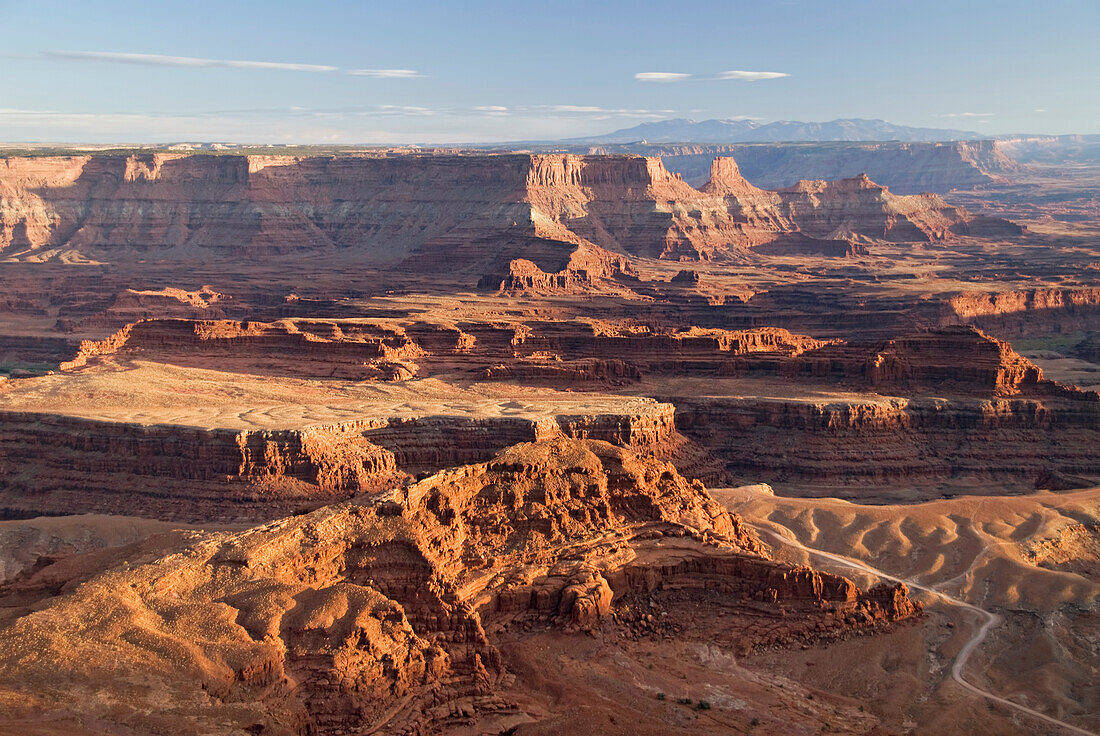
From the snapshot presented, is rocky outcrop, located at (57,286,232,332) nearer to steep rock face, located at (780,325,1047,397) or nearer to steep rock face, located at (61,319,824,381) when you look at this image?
steep rock face, located at (61,319,824,381)

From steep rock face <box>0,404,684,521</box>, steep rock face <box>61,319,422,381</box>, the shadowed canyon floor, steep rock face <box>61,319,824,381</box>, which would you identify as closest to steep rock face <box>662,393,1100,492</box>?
the shadowed canyon floor

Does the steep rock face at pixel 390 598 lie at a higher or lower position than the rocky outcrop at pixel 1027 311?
higher

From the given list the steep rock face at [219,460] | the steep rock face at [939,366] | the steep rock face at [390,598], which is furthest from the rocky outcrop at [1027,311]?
the steep rock face at [390,598]

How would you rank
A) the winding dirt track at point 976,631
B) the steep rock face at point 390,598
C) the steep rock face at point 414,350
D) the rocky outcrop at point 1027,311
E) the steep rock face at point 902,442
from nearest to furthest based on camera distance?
1. the steep rock face at point 390,598
2. the winding dirt track at point 976,631
3. the steep rock face at point 902,442
4. the steep rock face at point 414,350
5. the rocky outcrop at point 1027,311

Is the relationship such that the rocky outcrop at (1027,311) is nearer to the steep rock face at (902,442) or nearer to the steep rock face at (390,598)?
the steep rock face at (902,442)

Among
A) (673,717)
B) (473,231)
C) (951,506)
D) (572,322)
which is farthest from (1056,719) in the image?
(473,231)

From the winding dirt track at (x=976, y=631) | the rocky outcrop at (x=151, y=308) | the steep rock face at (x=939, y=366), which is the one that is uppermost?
the steep rock face at (x=939, y=366)

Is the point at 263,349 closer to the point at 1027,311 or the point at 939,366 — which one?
the point at 939,366
